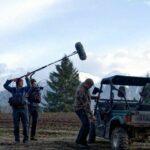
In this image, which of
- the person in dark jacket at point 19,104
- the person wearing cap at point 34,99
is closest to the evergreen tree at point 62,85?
the person wearing cap at point 34,99

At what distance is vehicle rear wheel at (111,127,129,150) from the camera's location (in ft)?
45.3

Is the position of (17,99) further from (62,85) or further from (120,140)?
(62,85)

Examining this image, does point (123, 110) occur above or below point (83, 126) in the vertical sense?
above

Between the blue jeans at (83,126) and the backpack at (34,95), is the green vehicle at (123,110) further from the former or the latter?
the backpack at (34,95)

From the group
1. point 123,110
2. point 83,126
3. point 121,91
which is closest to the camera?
point 123,110

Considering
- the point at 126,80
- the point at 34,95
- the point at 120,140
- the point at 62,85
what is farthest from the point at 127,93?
the point at 62,85

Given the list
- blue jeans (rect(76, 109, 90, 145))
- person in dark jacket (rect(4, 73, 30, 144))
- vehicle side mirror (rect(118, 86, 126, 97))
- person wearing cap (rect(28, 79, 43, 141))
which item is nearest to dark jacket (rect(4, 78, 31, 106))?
person in dark jacket (rect(4, 73, 30, 144))

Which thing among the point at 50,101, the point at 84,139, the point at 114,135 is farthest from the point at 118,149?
the point at 50,101

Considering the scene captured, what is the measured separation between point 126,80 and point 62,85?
4936cm

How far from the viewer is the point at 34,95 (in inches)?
642

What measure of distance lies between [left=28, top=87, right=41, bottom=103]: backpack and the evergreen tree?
44877 millimetres

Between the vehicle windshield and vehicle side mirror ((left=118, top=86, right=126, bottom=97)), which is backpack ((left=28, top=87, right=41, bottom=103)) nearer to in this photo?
the vehicle windshield

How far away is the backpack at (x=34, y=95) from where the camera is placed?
53.2 feet

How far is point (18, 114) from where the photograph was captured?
51.1 ft
